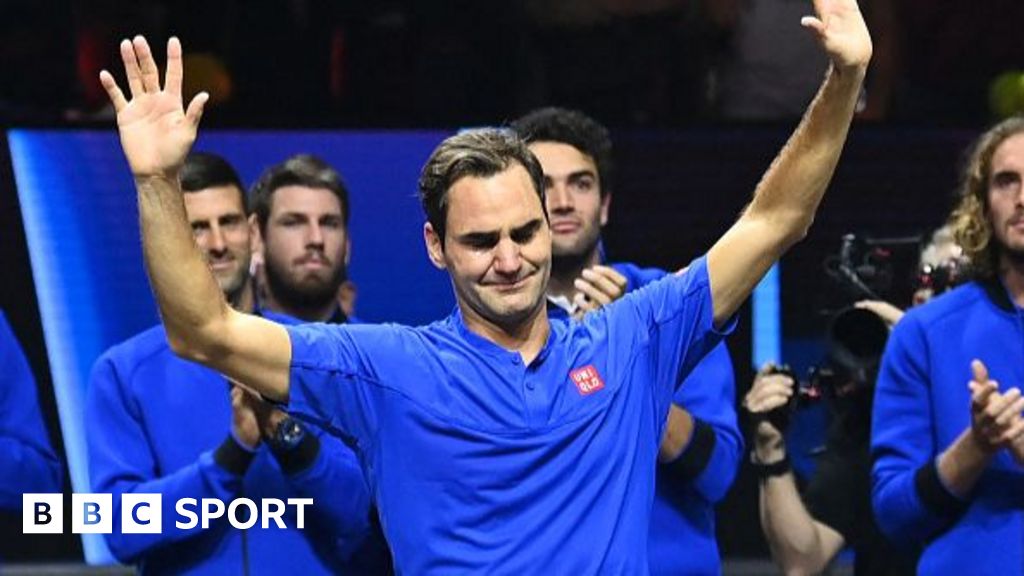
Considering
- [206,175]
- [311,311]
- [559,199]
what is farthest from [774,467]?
[206,175]

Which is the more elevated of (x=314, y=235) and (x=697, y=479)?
(x=314, y=235)

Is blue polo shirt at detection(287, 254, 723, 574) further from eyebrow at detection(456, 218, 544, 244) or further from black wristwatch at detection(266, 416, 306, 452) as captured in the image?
black wristwatch at detection(266, 416, 306, 452)

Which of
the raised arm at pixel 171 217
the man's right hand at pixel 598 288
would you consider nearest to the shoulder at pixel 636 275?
the man's right hand at pixel 598 288

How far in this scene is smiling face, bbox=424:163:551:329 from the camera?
4117 millimetres

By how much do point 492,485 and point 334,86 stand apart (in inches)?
118

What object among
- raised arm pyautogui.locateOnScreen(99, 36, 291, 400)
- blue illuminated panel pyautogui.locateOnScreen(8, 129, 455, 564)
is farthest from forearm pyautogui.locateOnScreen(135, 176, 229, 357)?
blue illuminated panel pyautogui.locateOnScreen(8, 129, 455, 564)

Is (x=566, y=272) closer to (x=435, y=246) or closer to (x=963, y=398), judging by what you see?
(x=963, y=398)

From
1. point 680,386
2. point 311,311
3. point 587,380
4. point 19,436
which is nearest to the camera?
point 587,380

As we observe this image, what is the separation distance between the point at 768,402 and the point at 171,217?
7.03ft

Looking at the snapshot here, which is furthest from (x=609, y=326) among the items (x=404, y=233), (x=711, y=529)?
(x=404, y=233)

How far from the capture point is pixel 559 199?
18.0ft

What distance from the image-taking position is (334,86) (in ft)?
22.6

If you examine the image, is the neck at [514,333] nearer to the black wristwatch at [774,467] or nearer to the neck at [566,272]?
the neck at [566,272]

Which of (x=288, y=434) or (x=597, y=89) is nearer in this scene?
(x=288, y=434)
